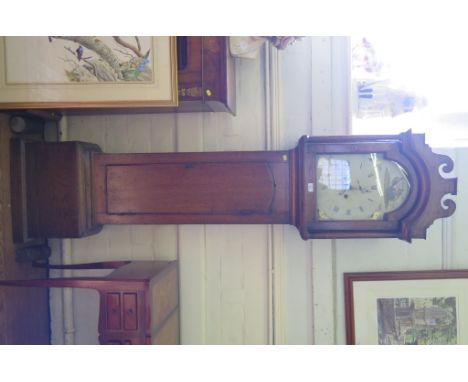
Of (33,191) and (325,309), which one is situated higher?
(33,191)

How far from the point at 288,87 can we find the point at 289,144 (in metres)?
0.28

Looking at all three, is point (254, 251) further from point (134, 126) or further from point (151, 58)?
point (151, 58)

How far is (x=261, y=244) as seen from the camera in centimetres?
201

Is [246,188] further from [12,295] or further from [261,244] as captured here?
[12,295]

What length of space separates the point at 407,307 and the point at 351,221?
657 mm

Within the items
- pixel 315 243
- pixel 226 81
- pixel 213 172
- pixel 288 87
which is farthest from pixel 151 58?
pixel 315 243

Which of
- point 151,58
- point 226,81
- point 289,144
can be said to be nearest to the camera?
point 151,58

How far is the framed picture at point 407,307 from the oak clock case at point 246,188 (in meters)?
0.42

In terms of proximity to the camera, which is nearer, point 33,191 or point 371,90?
point 33,191

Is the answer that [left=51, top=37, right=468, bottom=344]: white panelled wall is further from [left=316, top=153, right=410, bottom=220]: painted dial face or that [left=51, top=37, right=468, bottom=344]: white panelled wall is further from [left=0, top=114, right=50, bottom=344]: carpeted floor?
[left=316, top=153, right=410, bottom=220]: painted dial face

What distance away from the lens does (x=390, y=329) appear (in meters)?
1.99

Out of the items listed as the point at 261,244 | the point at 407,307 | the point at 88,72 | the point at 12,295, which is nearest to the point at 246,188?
the point at 261,244

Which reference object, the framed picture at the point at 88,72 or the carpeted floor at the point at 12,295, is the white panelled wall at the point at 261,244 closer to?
the carpeted floor at the point at 12,295

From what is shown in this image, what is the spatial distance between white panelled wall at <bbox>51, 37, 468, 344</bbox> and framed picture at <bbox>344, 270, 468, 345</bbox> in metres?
0.05
